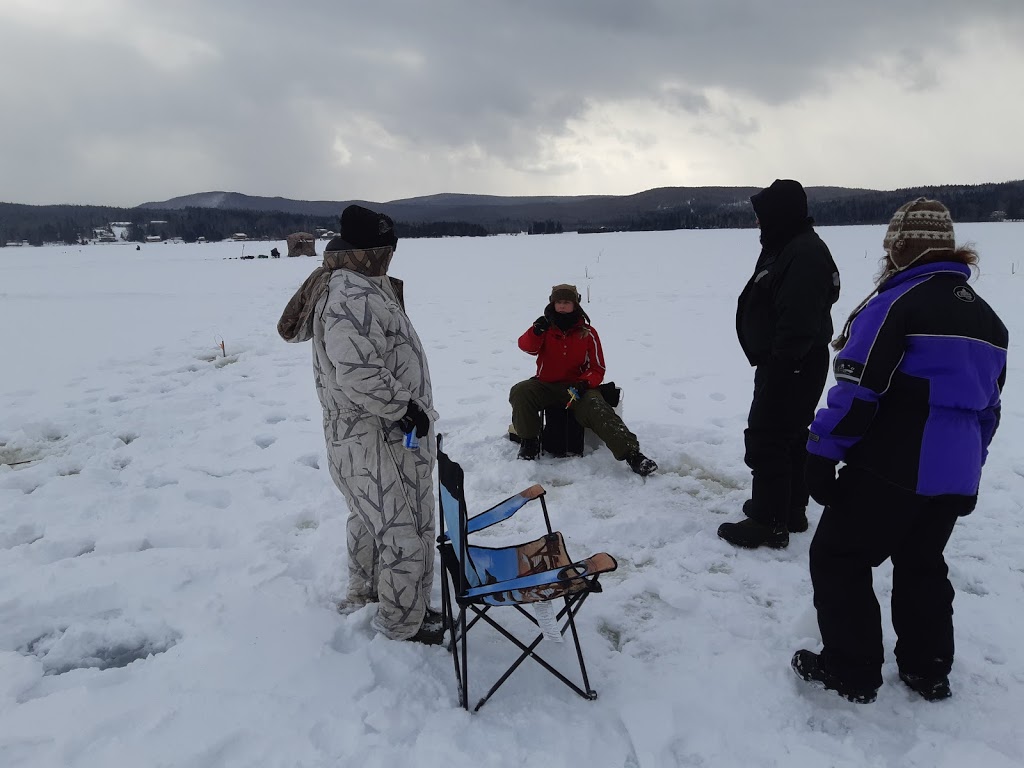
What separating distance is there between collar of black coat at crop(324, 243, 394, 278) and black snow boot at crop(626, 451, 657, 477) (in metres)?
2.65

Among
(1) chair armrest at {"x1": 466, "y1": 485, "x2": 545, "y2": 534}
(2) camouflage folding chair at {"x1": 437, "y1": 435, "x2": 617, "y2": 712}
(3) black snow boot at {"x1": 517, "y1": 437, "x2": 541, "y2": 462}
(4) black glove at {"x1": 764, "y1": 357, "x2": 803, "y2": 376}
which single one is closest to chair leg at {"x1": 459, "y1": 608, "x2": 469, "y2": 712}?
(2) camouflage folding chair at {"x1": 437, "y1": 435, "x2": 617, "y2": 712}

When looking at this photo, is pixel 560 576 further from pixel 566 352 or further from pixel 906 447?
pixel 566 352

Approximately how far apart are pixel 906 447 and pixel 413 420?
1.89m

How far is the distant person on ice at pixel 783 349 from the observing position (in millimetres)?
3221

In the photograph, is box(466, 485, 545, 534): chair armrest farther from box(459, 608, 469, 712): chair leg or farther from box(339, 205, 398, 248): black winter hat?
box(339, 205, 398, 248): black winter hat

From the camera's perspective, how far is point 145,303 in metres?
15.1

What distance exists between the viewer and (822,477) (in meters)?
2.35

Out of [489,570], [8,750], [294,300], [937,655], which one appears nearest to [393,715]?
[489,570]

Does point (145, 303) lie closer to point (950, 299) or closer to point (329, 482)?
point (329, 482)

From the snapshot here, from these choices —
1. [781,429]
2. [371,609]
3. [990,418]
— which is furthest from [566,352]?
[990,418]

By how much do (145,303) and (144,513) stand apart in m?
13.1

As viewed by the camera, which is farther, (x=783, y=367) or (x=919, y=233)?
(x=783, y=367)

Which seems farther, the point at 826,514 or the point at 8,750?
the point at 826,514

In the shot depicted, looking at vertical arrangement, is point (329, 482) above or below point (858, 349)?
below
